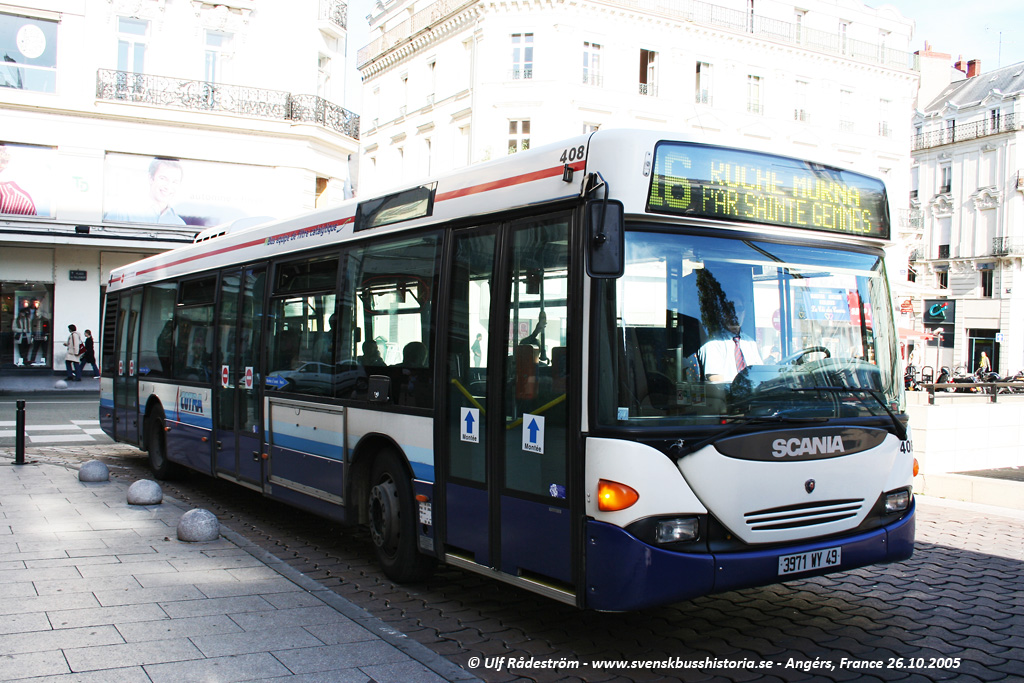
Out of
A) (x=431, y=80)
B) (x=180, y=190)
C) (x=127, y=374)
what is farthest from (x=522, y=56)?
(x=127, y=374)

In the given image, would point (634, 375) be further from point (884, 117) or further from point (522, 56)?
point (884, 117)

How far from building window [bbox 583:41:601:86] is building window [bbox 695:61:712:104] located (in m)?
5.14

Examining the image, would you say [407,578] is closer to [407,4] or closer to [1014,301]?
[407,4]

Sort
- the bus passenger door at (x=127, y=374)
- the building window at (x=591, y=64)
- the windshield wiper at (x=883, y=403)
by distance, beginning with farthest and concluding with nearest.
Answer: the building window at (x=591, y=64), the bus passenger door at (x=127, y=374), the windshield wiper at (x=883, y=403)

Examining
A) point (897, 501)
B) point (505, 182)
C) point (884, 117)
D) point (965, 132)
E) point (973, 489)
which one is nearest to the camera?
point (897, 501)

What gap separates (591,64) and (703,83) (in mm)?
5832

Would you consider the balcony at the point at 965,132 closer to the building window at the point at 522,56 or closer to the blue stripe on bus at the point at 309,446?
the building window at the point at 522,56

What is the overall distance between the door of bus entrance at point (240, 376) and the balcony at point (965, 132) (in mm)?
58122

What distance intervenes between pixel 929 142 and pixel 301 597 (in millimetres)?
65050

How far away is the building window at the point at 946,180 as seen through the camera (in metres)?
60.0

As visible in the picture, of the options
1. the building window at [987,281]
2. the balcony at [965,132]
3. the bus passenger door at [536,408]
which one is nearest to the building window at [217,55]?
the bus passenger door at [536,408]

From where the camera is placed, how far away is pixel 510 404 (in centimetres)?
548

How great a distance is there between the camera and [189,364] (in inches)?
421

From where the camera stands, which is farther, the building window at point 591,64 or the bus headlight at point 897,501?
the building window at point 591,64
